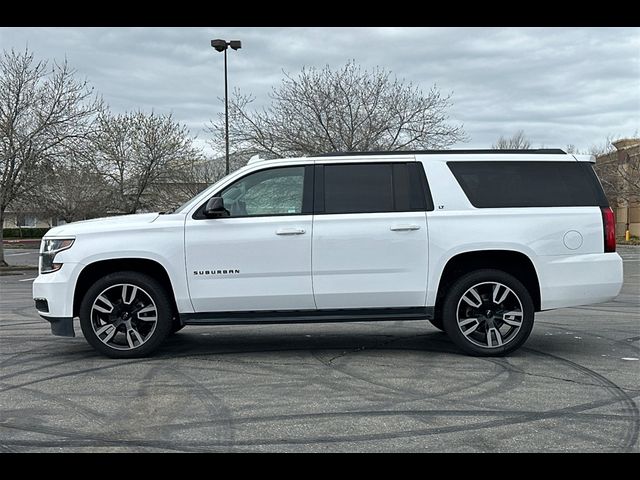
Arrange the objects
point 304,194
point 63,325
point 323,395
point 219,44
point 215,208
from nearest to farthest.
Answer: point 323,395 < point 215,208 < point 63,325 < point 304,194 < point 219,44

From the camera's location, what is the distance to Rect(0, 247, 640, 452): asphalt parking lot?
4086 mm

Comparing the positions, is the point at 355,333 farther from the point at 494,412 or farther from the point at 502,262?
the point at 494,412

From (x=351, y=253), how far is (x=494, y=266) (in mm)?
1553

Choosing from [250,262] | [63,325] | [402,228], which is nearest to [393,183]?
[402,228]

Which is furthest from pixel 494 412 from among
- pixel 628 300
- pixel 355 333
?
pixel 628 300

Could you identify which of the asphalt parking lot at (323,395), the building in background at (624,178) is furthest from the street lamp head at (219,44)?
the building in background at (624,178)

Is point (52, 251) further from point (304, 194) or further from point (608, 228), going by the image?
point (608, 228)

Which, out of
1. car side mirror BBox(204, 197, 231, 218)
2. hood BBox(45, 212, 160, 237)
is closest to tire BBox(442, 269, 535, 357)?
car side mirror BBox(204, 197, 231, 218)

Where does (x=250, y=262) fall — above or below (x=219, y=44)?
below

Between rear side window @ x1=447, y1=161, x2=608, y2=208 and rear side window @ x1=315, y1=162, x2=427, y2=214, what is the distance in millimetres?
476

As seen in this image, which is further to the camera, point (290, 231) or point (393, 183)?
point (393, 183)

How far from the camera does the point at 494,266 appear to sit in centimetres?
661

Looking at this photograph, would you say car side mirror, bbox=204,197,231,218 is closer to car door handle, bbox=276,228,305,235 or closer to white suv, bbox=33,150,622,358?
white suv, bbox=33,150,622,358

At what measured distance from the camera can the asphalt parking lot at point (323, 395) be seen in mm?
4086
